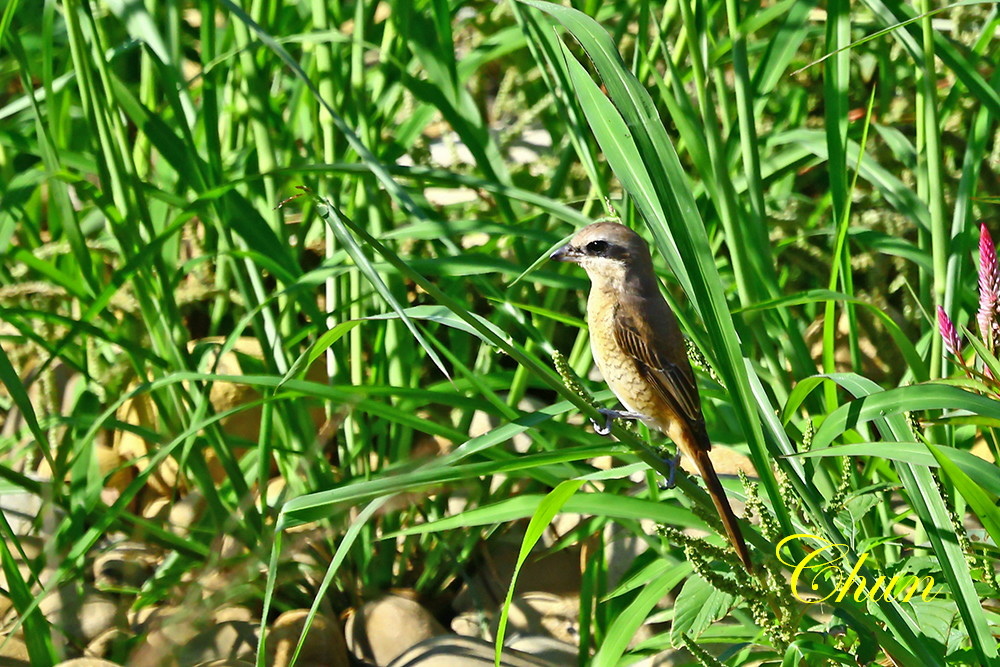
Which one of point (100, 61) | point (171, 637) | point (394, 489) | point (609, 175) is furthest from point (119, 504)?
point (609, 175)

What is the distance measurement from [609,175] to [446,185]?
95 cm

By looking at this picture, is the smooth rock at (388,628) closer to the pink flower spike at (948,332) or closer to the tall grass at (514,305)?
the tall grass at (514,305)

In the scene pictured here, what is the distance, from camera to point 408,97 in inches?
124

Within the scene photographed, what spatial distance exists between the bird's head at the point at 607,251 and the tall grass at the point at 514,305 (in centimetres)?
9

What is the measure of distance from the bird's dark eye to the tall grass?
0.12 metres

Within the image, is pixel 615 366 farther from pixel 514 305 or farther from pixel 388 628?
pixel 388 628

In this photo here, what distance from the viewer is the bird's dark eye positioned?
1927 mm

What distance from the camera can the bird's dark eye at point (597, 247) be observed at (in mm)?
1927

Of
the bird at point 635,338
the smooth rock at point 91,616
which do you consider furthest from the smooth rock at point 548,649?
the smooth rock at point 91,616

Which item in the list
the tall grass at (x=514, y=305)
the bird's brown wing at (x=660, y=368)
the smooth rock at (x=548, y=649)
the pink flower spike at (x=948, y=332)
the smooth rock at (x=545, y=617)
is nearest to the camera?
the tall grass at (x=514, y=305)

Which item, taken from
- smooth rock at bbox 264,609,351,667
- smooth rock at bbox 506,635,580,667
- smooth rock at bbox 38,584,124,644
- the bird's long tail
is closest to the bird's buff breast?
the bird's long tail

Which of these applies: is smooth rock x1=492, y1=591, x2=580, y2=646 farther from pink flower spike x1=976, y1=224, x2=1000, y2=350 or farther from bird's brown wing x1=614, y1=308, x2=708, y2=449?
pink flower spike x1=976, y1=224, x2=1000, y2=350

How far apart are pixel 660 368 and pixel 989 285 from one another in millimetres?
582

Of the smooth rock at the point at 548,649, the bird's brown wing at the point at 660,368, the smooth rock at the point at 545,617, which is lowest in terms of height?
the smooth rock at the point at 545,617
